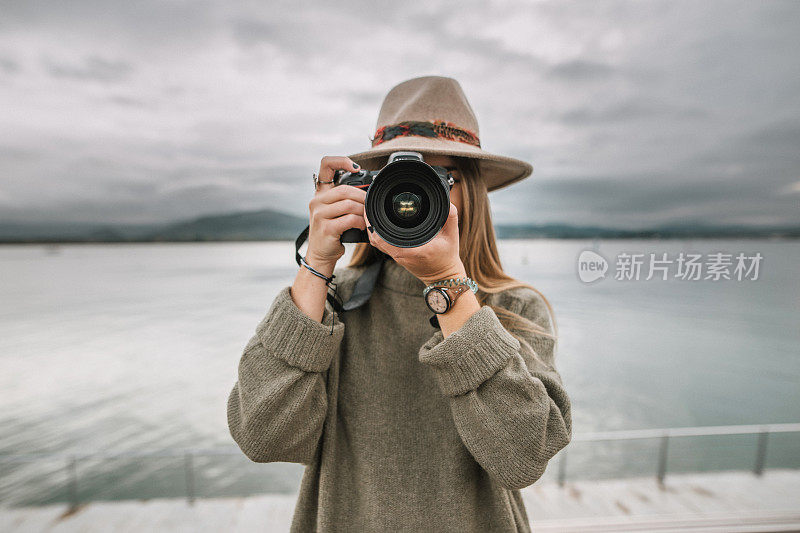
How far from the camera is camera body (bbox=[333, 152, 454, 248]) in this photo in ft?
1.93

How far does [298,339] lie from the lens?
61 cm

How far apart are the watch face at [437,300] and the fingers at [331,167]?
10.9 inches

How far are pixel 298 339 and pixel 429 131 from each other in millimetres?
483

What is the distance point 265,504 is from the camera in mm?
4406

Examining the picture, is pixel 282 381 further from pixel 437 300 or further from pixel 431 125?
pixel 431 125

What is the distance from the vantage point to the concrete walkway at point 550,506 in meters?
4.25

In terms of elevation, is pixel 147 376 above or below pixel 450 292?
below

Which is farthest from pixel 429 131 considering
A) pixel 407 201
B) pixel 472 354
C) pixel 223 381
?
pixel 223 381

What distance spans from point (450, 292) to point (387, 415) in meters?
0.31

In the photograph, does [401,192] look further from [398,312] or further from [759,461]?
[759,461]

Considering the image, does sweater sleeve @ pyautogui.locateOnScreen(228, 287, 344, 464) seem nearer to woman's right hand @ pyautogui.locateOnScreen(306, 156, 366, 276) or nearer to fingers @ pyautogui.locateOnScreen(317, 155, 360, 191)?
woman's right hand @ pyautogui.locateOnScreen(306, 156, 366, 276)

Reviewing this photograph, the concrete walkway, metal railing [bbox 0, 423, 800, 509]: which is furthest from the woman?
the concrete walkway

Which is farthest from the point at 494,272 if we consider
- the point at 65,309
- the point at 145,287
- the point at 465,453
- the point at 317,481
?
the point at 145,287

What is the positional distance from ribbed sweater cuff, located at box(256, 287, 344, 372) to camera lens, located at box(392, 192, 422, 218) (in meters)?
0.24
